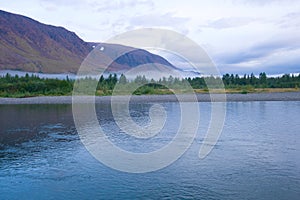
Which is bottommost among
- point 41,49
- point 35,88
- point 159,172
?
point 159,172

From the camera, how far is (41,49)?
16150 cm

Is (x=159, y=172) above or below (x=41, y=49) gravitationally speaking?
below

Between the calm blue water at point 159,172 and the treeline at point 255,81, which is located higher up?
the treeline at point 255,81

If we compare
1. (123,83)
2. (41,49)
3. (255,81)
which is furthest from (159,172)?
(41,49)

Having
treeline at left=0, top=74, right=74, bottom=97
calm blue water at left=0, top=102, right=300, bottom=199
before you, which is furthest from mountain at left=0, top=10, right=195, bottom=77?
calm blue water at left=0, top=102, right=300, bottom=199

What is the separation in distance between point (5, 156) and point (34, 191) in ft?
18.0

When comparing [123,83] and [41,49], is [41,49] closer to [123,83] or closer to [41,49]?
[41,49]

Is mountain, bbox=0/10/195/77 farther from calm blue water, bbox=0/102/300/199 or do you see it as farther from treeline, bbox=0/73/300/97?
calm blue water, bbox=0/102/300/199

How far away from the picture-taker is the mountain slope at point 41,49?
131 metres

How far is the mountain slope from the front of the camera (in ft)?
429

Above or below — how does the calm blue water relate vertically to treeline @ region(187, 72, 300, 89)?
below

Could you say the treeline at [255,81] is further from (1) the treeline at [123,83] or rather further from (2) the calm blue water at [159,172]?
(2) the calm blue water at [159,172]

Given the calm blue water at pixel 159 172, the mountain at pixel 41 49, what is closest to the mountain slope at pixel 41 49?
the mountain at pixel 41 49

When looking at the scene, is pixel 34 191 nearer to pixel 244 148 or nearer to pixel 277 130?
pixel 244 148
